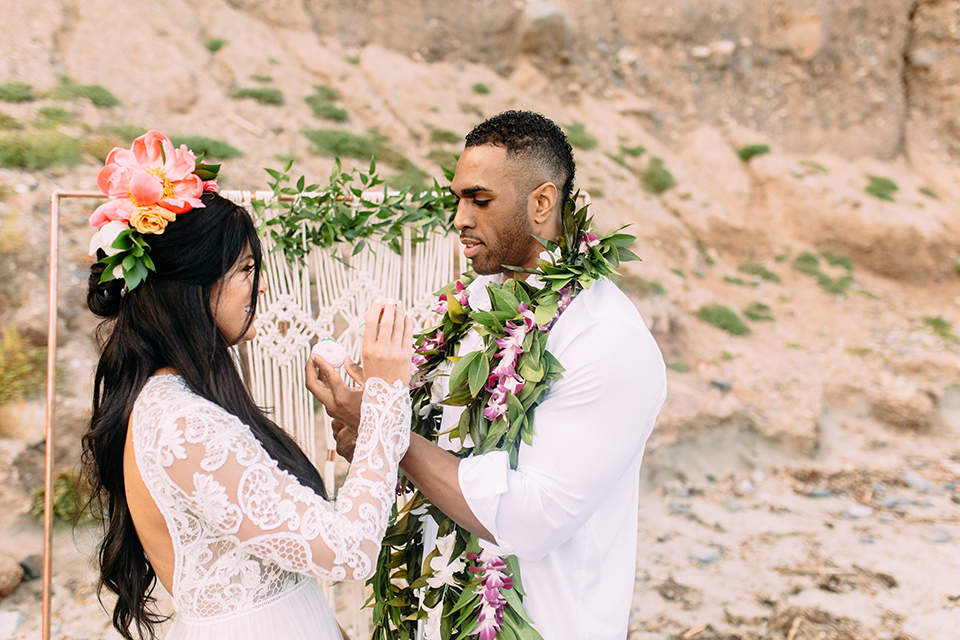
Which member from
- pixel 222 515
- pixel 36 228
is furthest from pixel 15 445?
pixel 222 515

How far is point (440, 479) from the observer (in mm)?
1657

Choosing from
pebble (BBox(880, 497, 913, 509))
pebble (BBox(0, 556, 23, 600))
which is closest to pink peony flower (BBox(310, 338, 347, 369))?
pebble (BBox(0, 556, 23, 600))

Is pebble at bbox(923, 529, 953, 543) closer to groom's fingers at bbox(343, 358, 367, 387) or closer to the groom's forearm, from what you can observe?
the groom's forearm

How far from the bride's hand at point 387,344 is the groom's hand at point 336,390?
0.13 meters

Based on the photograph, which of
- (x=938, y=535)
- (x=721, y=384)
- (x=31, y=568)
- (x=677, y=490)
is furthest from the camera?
(x=721, y=384)

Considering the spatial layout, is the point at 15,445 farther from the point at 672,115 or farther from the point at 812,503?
the point at 672,115

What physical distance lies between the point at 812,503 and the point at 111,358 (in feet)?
19.2

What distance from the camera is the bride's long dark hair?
159 centimetres

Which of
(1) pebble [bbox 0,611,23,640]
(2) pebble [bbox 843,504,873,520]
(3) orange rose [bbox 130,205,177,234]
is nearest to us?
(3) orange rose [bbox 130,205,177,234]

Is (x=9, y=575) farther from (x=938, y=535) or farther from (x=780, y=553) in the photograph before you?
(x=938, y=535)

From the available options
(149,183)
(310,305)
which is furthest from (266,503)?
(310,305)

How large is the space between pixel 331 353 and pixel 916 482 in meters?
6.31

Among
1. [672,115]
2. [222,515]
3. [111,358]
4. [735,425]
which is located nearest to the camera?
[222,515]

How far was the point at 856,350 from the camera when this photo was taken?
8109mm
